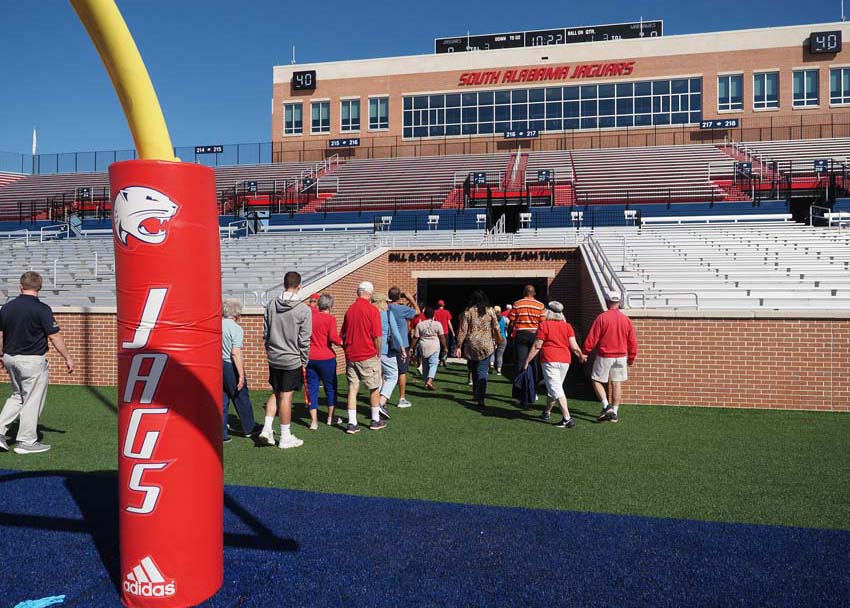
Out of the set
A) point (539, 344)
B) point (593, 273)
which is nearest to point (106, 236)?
point (593, 273)

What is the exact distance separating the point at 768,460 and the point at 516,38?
48836 mm

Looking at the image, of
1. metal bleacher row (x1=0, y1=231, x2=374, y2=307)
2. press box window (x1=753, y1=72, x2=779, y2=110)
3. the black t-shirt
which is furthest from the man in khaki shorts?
press box window (x1=753, y1=72, x2=779, y2=110)

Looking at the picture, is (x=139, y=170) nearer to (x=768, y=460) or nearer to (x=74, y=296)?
(x=768, y=460)

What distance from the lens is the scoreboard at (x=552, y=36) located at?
4894 cm

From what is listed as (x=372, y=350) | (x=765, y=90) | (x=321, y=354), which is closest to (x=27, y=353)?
(x=321, y=354)

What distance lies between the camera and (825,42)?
116ft

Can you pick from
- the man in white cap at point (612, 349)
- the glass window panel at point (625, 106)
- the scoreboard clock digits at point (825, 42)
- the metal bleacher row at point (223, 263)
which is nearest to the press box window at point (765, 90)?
the scoreboard clock digits at point (825, 42)

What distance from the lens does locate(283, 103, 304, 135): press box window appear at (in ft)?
138

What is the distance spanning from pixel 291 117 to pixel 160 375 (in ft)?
136

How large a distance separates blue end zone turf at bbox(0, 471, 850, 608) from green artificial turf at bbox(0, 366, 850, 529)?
46 centimetres

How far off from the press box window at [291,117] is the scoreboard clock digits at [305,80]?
1.09m

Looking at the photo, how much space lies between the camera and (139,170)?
3412 millimetres

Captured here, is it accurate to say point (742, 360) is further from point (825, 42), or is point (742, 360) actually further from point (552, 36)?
point (552, 36)

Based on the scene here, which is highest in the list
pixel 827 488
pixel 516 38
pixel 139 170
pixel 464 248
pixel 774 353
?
pixel 516 38
